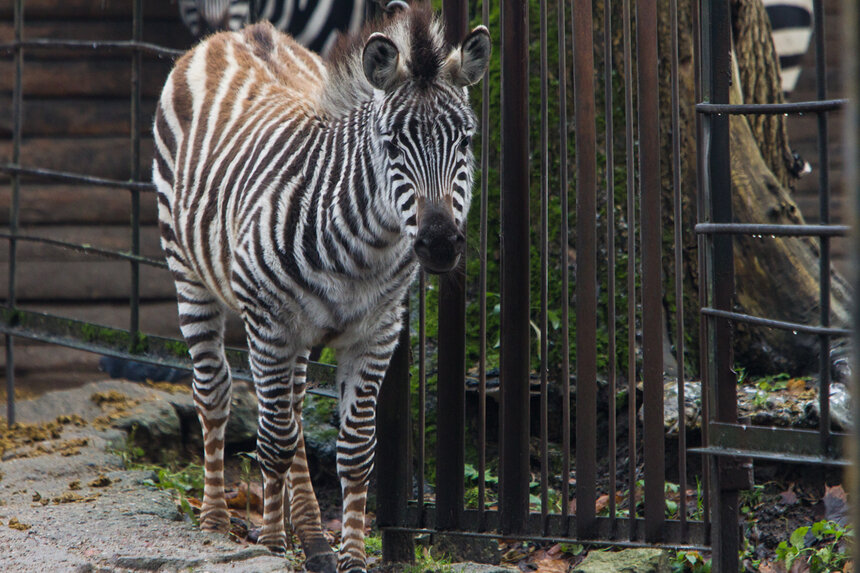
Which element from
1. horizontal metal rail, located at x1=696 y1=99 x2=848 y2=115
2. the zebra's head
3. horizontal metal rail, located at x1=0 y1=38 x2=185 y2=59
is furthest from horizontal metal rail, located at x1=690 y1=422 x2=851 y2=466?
horizontal metal rail, located at x1=0 y1=38 x2=185 y2=59

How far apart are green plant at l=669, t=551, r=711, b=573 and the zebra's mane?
2.23 meters

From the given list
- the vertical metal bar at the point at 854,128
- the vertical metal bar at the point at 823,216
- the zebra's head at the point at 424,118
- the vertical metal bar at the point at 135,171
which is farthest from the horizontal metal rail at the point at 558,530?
the vertical metal bar at the point at 854,128

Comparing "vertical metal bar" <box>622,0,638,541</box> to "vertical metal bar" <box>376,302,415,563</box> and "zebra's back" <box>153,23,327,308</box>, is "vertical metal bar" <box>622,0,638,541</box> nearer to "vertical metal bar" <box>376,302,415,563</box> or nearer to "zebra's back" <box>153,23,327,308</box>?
"vertical metal bar" <box>376,302,415,563</box>

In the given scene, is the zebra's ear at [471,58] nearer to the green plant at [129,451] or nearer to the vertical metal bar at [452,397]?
the vertical metal bar at [452,397]

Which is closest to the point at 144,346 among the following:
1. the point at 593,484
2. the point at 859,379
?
the point at 593,484

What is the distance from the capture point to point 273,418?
4035 mm

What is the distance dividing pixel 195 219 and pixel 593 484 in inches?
88.8

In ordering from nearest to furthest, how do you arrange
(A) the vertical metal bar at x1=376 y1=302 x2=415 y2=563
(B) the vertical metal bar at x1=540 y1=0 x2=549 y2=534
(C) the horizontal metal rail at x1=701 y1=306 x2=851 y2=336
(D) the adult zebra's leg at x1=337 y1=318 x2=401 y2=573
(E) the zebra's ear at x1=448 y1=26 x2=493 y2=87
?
(C) the horizontal metal rail at x1=701 y1=306 x2=851 y2=336 < (E) the zebra's ear at x1=448 y1=26 x2=493 y2=87 < (B) the vertical metal bar at x1=540 y1=0 x2=549 y2=534 < (D) the adult zebra's leg at x1=337 y1=318 x2=401 y2=573 < (A) the vertical metal bar at x1=376 y1=302 x2=415 y2=563

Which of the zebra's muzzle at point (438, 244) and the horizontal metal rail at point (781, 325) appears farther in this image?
the zebra's muzzle at point (438, 244)

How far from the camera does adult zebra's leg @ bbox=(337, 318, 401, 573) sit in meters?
3.94

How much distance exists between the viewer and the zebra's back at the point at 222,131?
→ 13.8ft

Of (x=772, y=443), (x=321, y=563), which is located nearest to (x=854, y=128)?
(x=772, y=443)

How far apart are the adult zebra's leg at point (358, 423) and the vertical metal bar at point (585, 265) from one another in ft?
2.64

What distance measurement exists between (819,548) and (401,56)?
255 centimetres
